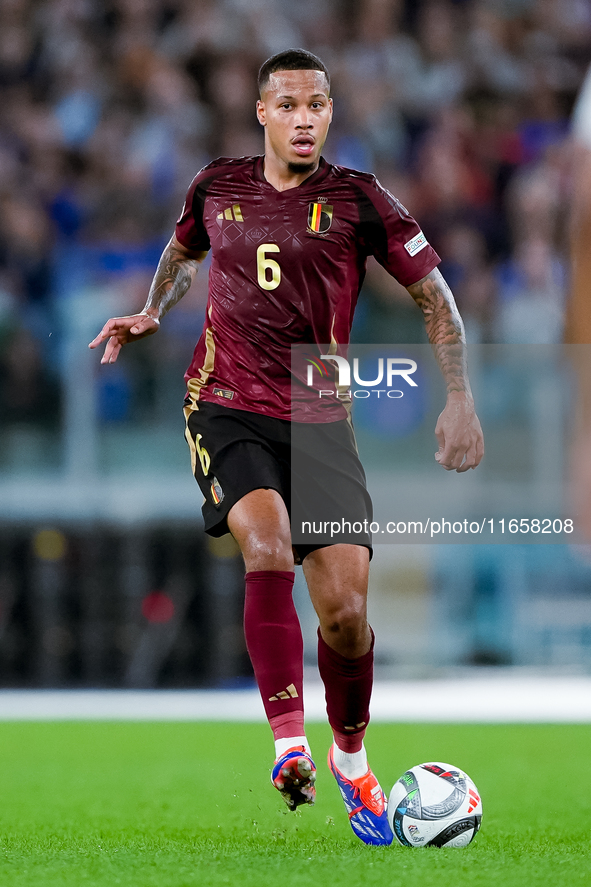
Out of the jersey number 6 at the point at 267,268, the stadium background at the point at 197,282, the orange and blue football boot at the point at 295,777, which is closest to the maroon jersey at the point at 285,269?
the jersey number 6 at the point at 267,268

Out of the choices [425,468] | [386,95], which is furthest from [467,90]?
[425,468]

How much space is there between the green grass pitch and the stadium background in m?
1.22

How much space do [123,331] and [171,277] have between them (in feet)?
1.43

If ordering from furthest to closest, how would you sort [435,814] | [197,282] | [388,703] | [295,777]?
1. [197,282]
2. [388,703]
3. [435,814]
4. [295,777]

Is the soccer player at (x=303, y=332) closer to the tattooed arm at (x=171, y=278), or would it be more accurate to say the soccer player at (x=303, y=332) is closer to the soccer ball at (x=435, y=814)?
the soccer ball at (x=435, y=814)

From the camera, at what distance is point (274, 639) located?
3.84 m

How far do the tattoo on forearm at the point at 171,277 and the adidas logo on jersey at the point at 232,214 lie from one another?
0.40 metres

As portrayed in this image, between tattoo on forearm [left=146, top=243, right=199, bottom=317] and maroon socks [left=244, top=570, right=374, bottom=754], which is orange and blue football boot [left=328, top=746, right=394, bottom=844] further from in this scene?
tattoo on forearm [left=146, top=243, right=199, bottom=317]

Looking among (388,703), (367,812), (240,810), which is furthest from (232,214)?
(388,703)

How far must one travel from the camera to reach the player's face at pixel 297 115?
13.9ft

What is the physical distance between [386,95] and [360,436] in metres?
4.16

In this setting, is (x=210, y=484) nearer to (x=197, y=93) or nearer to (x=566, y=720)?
(x=566, y=720)

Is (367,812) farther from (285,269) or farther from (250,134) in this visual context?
(250,134)

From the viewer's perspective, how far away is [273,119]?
14.0 ft
